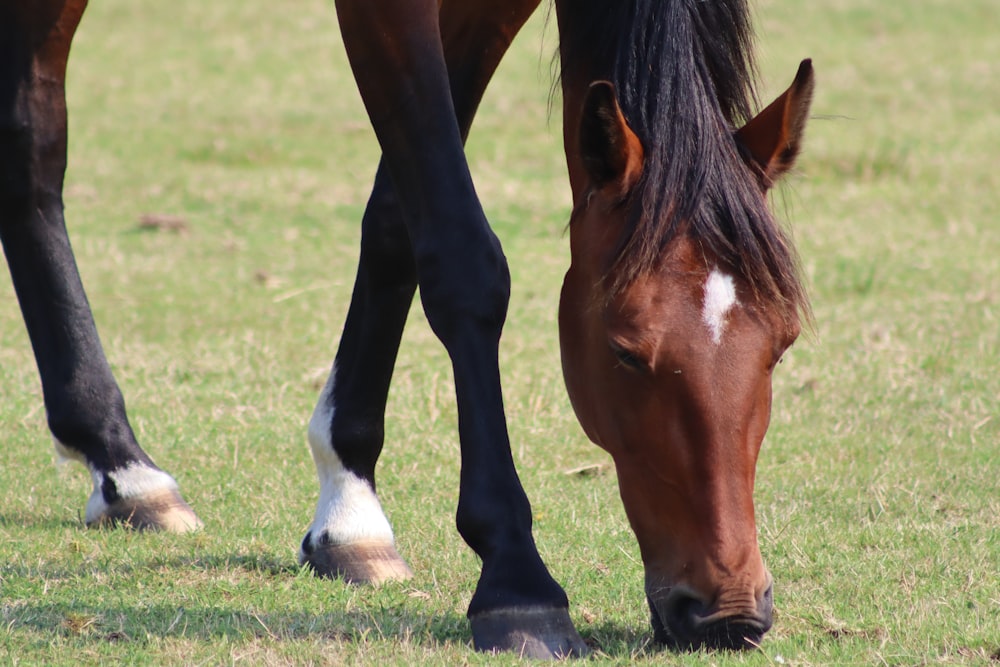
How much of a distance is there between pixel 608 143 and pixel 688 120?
0.54 ft

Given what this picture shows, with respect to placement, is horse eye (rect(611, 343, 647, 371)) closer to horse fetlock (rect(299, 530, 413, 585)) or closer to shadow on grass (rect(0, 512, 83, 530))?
horse fetlock (rect(299, 530, 413, 585))

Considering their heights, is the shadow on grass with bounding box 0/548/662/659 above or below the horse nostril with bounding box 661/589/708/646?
below

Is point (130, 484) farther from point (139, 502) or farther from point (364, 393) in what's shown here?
point (364, 393)

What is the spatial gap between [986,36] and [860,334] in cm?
918

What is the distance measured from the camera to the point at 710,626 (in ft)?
7.51

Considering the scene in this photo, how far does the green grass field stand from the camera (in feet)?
8.86

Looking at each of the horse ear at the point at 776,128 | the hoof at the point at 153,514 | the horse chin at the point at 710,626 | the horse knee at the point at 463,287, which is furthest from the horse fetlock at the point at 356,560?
the horse ear at the point at 776,128

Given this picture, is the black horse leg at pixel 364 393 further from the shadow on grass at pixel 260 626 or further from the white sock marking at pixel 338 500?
the shadow on grass at pixel 260 626

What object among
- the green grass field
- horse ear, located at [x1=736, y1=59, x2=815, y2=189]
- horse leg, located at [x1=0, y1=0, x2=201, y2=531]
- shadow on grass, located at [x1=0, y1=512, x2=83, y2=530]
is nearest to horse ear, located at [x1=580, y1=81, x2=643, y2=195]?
horse ear, located at [x1=736, y1=59, x2=815, y2=189]

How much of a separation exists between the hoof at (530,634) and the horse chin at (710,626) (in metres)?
0.19

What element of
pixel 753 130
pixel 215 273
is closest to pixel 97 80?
pixel 215 273

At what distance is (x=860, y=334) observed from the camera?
5.70 m

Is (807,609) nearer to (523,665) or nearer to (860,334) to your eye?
(523,665)

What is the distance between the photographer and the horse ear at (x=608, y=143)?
2.46m
